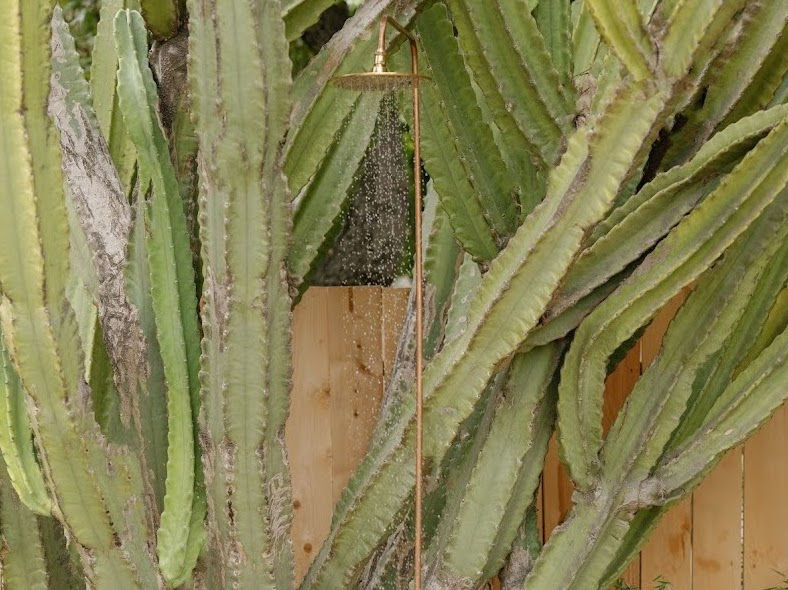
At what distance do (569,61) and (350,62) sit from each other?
0.49m

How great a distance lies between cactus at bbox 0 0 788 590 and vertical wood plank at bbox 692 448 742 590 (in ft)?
1.46

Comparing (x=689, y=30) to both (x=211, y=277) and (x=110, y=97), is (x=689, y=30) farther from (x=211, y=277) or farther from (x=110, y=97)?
(x=110, y=97)

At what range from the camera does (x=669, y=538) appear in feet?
9.02

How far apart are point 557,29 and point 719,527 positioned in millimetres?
1322

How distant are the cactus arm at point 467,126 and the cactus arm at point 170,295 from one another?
59 cm

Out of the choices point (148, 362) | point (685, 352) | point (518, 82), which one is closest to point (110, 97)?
point (148, 362)

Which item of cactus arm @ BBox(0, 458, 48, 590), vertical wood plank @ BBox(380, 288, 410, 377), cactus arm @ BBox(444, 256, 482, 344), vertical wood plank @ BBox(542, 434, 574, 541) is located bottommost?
vertical wood plank @ BBox(542, 434, 574, 541)

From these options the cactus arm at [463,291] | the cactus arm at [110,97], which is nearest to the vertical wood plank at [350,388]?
the cactus arm at [463,291]

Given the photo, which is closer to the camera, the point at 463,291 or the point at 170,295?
the point at 170,295

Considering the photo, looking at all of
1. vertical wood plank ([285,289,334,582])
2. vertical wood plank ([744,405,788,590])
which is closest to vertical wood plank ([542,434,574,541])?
vertical wood plank ([744,405,788,590])

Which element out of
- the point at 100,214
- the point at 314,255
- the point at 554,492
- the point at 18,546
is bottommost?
the point at 554,492

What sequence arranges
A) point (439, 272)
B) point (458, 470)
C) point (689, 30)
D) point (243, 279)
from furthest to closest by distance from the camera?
point (439, 272)
point (458, 470)
point (243, 279)
point (689, 30)

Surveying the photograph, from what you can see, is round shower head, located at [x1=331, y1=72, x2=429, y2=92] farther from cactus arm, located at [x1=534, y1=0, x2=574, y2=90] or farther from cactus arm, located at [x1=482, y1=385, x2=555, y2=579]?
cactus arm, located at [x1=482, y1=385, x2=555, y2=579]

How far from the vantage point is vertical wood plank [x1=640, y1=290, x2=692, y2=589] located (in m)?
2.71
